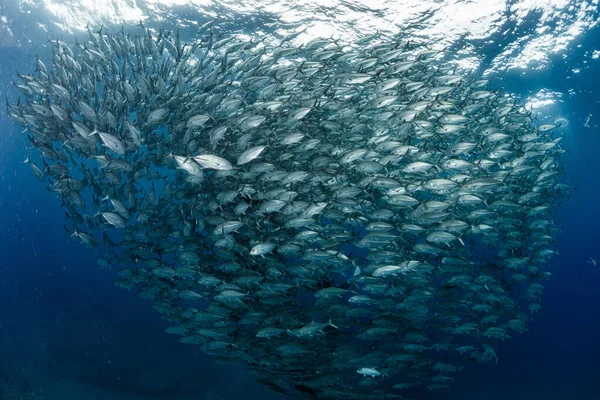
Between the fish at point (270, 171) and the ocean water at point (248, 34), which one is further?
the ocean water at point (248, 34)

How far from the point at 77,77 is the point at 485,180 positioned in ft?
28.0

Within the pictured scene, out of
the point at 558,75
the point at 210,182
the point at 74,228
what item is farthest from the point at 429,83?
the point at 558,75

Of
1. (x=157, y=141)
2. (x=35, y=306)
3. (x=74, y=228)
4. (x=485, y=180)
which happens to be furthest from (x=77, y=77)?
(x=35, y=306)

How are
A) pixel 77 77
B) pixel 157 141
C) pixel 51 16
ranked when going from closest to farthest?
pixel 77 77, pixel 157 141, pixel 51 16

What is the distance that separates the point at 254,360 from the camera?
32.4 ft

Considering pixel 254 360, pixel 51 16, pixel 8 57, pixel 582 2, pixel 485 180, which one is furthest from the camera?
pixel 8 57

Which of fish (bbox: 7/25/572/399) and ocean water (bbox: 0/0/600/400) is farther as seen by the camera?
ocean water (bbox: 0/0/600/400)

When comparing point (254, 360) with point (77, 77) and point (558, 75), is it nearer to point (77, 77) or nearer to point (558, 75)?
point (77, 77)

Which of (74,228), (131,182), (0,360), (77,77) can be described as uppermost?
(77,77)

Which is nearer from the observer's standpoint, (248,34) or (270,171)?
(270,171)

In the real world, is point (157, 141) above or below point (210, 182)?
above

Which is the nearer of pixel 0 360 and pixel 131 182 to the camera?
pixel 131 182

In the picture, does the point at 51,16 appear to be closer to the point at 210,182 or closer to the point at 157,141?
the point at 157,141

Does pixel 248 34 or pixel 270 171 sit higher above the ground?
pixel 248 34
